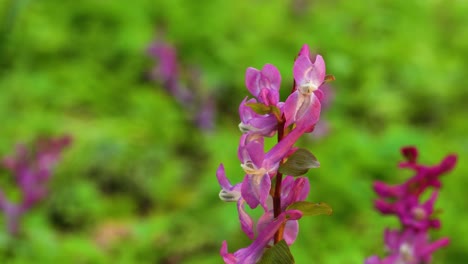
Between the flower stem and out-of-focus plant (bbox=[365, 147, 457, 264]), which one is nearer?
the flower stem

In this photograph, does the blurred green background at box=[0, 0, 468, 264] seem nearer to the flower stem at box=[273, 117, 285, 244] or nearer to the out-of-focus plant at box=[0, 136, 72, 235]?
the out-of-focus plant at box=[0, 136, 72, 235]

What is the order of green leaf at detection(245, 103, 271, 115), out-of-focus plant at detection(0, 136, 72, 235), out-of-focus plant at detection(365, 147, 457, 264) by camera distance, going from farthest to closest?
out-of-focus plant at detection(0, 136, 72, 235) < out-of-focus plant at detection(365, 147, 457, 264) < green leaf at detection(245, 103, 271, 115)

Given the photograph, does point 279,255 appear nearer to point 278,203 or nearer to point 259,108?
point 278,203

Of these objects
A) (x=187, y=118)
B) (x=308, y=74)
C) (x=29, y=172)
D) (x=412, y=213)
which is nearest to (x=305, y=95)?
(x=308, y=74)

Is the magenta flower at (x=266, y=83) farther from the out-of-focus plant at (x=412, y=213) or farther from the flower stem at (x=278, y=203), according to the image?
the out-of-focus plant at (x=412, y=213)

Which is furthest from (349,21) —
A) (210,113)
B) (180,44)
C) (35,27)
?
(35,27)

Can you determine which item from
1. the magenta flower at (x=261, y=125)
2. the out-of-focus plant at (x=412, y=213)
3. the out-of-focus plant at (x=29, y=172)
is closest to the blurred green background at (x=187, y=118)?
the out-of-focus plant at (x=29, y=172)

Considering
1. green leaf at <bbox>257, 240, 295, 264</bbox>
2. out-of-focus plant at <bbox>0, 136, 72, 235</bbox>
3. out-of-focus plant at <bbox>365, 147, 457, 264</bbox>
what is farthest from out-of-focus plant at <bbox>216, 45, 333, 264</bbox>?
out-of-focus plant at <bbox>0, 136, 72, 235</bbox>
